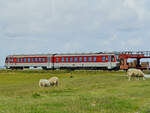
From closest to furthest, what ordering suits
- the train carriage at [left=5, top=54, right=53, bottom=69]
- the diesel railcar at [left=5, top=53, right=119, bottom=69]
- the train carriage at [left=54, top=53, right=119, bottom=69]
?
1. the train carriage at [left=54, top=53, right=119, bottom=69]
2. the diesel railcar at [left=5, top=53, right=119, bottom=69]
3. the train carriage at [left=5, top=54, right=53, bottom=69]

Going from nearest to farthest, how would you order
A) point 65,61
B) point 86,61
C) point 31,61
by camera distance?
1. point 86,61
2. point 65,61
3. point 31,61

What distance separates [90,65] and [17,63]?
75.5ft

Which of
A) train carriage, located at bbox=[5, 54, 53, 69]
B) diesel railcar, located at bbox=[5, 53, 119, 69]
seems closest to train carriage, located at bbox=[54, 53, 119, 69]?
diesel railcar, located at bbox=[5, 53, 119, 69]

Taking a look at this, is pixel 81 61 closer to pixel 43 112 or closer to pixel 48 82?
pixel 48 82

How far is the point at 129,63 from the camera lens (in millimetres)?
65562

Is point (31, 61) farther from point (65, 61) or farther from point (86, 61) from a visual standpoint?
point (86, 61)

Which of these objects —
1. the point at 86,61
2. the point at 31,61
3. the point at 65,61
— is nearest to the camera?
the point at 86,61

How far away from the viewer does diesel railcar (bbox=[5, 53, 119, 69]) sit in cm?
6700

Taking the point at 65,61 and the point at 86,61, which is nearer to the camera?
the point at 86,61

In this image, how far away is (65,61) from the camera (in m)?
72.3

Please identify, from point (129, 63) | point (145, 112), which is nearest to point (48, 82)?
point (145, 112)

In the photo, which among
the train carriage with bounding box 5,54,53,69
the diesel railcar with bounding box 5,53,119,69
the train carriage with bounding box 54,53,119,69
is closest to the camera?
the train carriage with bounding box 54,53,119,69

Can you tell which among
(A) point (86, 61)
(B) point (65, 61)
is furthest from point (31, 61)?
(A) point (86, 61)

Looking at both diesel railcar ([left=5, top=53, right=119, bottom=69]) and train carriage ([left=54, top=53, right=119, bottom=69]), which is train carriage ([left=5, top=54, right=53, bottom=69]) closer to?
diesel railcar ([left=5, top=53, right=119, bottom=69])
